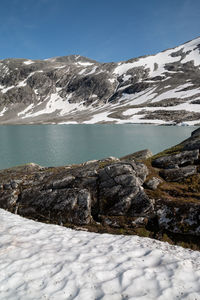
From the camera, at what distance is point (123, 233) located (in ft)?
36.0

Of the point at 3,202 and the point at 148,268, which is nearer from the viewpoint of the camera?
the point at 148,268

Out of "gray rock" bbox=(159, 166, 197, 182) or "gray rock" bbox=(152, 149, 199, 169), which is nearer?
"gray rock" bbox=(159, 166, 197, 182)

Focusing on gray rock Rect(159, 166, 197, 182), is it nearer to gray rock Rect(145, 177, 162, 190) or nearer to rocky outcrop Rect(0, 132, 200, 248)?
rocky outcrop Rect(0, 132, 200, 248)

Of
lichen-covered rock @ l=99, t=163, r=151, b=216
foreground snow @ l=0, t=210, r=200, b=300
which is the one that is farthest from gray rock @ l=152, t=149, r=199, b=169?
foreground snow @ l=0, t=210, r=200, b=300

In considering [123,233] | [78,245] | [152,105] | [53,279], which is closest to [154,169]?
[123,233]

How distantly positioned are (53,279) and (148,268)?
3161mm

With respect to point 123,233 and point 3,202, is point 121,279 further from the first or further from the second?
point 3,202

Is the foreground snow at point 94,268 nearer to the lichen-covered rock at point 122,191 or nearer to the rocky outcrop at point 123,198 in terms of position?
the rocky outcrop at point 123,198

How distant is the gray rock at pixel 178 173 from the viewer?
46.3 ft

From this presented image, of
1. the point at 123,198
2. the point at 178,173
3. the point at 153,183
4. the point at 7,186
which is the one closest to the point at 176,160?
the point at 178,173

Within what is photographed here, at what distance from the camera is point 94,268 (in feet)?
22.4

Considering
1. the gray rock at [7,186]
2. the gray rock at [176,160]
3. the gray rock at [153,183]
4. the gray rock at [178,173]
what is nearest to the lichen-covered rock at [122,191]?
the gray rock at [153,183]

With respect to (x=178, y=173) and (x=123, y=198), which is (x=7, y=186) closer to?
(x=123, y=198)

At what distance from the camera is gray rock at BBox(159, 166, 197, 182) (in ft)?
46.3
